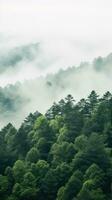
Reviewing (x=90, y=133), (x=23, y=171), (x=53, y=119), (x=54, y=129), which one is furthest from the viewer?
(x=53, y=119)

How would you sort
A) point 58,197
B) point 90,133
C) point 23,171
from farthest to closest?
point 90,133 → point 23,171 → point 58,197

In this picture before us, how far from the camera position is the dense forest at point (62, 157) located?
265 ft

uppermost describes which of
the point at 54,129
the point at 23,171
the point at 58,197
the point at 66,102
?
the point at 66,102

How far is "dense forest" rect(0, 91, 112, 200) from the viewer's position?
80.8 m

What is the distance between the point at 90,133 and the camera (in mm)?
95812

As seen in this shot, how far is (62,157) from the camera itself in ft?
301

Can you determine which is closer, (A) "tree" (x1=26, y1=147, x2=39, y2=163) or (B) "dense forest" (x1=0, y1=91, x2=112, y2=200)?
(B) "dense forest" (x1=0, y1=91, x2=112, y2=200)

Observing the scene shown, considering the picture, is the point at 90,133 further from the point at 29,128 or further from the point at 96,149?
the point at 29,128

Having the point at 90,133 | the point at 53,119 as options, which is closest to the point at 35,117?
the point at 53,119

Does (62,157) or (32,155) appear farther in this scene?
(32,155)

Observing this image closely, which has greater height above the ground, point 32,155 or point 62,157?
point 32,155

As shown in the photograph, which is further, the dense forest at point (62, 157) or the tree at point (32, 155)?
the tree at point (32, 155)

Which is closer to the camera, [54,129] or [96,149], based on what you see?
[96,149]

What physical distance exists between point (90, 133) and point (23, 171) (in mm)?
13301
